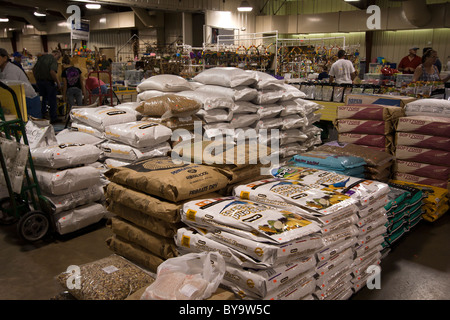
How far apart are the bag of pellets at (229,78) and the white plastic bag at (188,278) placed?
283cm

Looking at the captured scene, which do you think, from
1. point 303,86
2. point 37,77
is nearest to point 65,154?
point 303,86

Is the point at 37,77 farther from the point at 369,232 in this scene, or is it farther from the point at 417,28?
the point at 417,28

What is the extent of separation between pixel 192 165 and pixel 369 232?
1.29m

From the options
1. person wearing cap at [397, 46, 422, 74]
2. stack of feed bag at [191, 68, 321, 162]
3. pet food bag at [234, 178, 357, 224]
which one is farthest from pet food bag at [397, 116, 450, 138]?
person wearing cap at [397, 46, 422, 74]

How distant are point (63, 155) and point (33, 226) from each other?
667mm

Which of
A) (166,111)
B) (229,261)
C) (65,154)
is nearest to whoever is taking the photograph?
(229,261)

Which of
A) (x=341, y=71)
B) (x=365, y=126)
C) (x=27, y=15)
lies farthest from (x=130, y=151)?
(x=27, y=15)

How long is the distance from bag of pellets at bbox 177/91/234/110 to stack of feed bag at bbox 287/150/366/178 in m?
1.12

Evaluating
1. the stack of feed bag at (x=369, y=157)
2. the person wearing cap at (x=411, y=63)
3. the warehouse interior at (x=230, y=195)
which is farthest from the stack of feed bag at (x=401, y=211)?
the person wearing cap at (x=411, y=63)

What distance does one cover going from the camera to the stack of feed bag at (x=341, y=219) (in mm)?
2086

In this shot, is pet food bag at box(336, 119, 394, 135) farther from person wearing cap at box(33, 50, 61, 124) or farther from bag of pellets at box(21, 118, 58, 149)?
person wearing cap at box(33, 50, 61, 124)

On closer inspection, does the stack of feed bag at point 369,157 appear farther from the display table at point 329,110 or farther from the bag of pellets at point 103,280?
the display table at point 329,110

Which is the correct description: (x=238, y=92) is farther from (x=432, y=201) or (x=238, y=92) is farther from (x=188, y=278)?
(x=188, y=278)

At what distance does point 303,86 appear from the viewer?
254 inches
